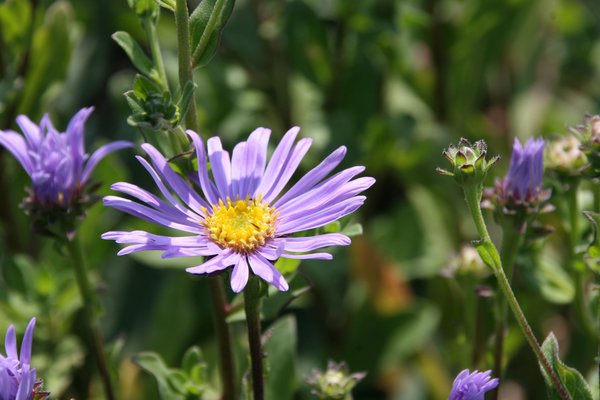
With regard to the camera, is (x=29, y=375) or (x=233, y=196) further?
(x=233, y=196)

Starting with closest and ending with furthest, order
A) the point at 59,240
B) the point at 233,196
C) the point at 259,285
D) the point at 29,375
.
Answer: the point at 29,375 → the point at 259,285 → the point at 233,196 → the point at 59,240

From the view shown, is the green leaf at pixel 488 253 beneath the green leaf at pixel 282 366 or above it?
above

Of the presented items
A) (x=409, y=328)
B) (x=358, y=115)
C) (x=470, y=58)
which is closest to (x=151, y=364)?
(x=409, y=328)

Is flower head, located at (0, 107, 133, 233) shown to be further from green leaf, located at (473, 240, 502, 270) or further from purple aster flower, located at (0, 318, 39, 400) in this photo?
green leaf, located at (473, 240, 502, 270)

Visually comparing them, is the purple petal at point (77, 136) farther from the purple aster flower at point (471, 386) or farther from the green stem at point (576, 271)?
the green stem at point (576, 271)

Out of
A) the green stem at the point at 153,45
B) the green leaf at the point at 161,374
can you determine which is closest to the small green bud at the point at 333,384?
the green leaf at the point at 161,374

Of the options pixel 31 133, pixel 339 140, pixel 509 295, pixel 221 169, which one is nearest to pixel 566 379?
pixel 509 295

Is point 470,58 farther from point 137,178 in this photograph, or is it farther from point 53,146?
point 53,146
